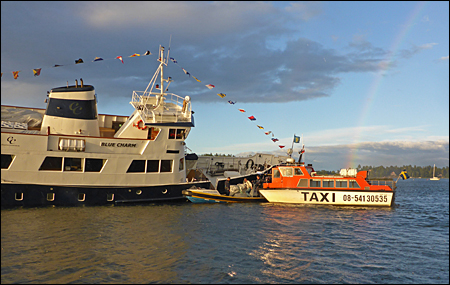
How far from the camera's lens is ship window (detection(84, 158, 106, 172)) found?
24703 millimetres

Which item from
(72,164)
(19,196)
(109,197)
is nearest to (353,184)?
(109,197)

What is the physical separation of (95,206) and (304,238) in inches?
631

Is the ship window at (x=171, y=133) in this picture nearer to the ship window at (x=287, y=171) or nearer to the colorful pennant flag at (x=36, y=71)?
the ship window at (x=287, y=171)

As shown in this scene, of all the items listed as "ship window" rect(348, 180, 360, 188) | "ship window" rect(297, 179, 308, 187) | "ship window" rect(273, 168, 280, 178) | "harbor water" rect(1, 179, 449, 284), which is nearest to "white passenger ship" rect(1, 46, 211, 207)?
"harbor water" rect(1, 179, 449, 284)

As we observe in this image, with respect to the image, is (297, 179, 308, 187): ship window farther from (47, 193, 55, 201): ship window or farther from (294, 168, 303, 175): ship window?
(47, 193, 55, 201): ship window

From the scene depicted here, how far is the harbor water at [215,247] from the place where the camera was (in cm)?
1107

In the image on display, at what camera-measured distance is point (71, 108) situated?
25.8m

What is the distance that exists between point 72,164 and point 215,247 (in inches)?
608

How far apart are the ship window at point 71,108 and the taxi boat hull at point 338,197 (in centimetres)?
1790

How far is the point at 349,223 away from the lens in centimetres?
2052

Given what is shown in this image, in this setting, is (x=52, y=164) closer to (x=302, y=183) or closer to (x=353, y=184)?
(x=302, y=183)

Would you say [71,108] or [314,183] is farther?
[314,183]

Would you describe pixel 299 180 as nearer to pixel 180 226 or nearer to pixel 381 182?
pixel 381 182

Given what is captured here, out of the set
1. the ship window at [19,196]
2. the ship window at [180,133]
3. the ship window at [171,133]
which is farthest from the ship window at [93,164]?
the ship window at [180,133]
